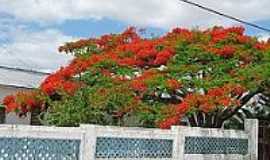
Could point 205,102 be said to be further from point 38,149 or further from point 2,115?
Result: point 2,115

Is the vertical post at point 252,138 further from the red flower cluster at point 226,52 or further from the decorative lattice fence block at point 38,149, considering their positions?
the decorative lattice fence block at point 38,149

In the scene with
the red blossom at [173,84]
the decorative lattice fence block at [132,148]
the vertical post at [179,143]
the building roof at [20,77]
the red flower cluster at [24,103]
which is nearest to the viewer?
the decorative lattice fence block at [132,148]

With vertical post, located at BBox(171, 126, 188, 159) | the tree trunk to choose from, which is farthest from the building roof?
vertical post, located at BBox(171, 126, 188, 159)

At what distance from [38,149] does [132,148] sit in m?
1.98

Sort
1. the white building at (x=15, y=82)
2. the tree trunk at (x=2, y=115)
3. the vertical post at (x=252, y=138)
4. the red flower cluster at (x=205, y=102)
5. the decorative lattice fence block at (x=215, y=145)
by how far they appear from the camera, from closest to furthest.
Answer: the decorative lattice fence block at (x=215, y=145), the red flower cluster at (x=205, y=102), the vertical post at (x=252, y=138), the tree trunk at (x=2, y=115), the white building at (x=15, y=82)

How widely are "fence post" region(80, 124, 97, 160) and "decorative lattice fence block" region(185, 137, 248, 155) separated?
2.34 m

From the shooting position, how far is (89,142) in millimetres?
8391

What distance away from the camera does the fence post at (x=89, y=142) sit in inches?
327

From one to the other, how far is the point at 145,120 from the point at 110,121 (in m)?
1.01

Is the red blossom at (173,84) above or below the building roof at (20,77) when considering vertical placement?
below

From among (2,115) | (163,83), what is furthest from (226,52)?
(2,115)

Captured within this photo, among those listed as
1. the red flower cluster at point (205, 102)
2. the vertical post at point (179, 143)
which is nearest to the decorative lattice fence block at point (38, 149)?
the vertical post at point (179, 143)

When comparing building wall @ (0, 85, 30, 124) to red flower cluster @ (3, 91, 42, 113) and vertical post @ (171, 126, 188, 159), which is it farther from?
vertical post @ (171, 126, 188, 159)

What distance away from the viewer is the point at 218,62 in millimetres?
12859
